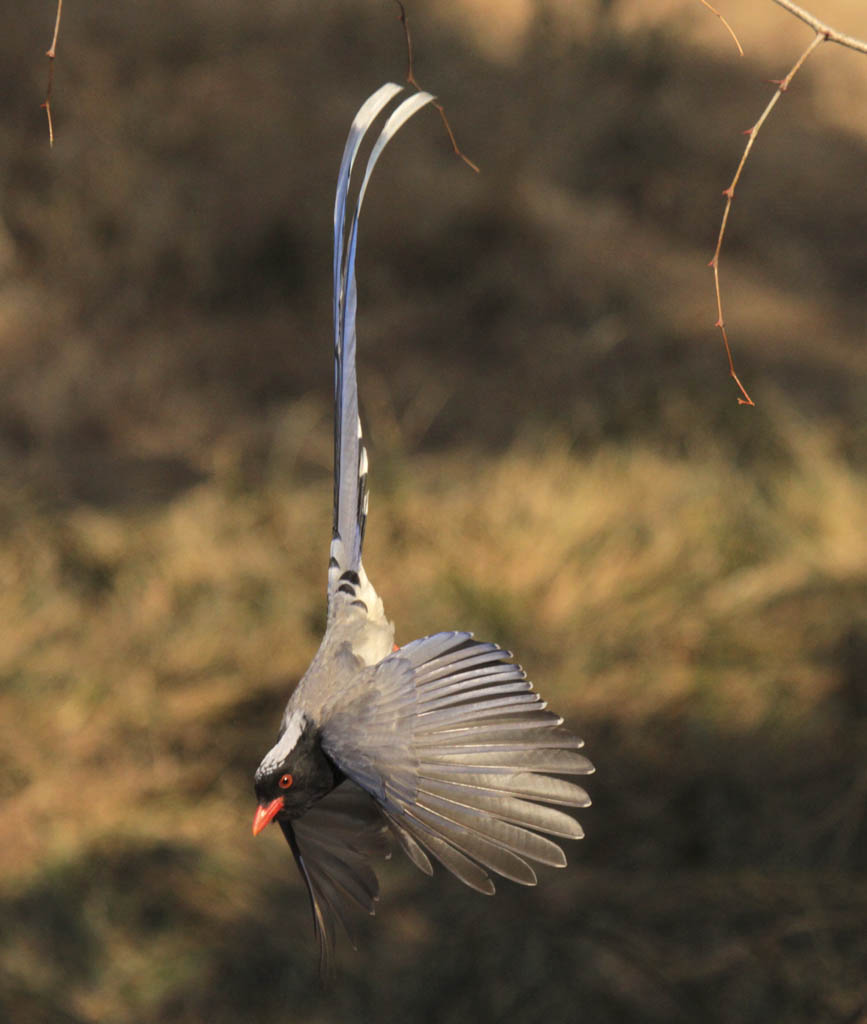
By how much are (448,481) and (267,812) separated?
408cm

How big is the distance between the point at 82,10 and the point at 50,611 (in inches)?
162

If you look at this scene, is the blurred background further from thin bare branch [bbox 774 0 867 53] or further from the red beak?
thin bare branch [bbox 774 0 867 53]

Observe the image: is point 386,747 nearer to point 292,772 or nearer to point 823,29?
point 292,772

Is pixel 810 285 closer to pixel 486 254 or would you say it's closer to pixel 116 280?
pixel 486 254

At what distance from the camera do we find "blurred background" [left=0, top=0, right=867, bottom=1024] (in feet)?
13.0

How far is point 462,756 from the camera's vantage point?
1300 millimetres

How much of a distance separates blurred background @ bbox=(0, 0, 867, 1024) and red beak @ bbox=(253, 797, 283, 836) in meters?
2.31

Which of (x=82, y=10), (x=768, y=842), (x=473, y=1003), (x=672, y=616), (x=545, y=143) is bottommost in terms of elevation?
(x=473, y=1003)

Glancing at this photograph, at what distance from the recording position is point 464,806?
127cm

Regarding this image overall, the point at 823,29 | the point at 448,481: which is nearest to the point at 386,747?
the point at 823,29

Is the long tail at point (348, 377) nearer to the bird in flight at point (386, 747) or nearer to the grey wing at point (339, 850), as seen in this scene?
the bird in flight at point (386, 747)

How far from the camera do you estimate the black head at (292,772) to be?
1377 mm

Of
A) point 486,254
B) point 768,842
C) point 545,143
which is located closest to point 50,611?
point 768,842

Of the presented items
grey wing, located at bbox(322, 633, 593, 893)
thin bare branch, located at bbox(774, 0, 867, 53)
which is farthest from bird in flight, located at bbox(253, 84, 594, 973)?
thin bare branch, located at bbox(774, 0, 867, 53)
